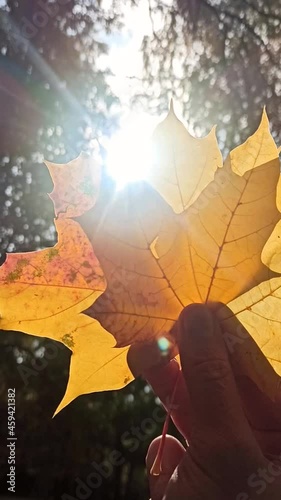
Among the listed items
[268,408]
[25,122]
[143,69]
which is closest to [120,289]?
[268,408]

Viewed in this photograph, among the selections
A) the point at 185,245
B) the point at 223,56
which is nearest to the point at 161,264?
the point at 185,245

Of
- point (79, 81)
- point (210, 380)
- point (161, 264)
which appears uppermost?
point (79, 81)

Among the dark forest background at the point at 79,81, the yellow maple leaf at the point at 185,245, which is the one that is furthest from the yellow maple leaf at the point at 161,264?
the dark forest background at the point at 79,81

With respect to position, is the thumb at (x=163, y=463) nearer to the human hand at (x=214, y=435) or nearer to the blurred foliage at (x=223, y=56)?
the human hand at (x=214, y=435)

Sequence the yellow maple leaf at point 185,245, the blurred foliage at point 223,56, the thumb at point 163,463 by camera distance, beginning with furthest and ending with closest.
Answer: the blurred foliage at point 223,56, the thumb at point 163,463, the yellow maple leaf at point 185,245

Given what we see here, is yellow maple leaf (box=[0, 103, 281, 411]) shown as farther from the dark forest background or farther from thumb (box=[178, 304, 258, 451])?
the dark forest background

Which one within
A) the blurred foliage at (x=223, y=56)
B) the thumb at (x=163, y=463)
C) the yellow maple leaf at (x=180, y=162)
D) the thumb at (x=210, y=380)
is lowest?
the thumb at (x=163, y=463)

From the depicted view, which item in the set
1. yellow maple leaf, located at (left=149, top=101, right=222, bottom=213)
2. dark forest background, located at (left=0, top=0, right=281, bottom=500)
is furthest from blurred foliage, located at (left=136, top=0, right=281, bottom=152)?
yellow maple leaf, located at (left=149, top=101, right=222, bottom=213)

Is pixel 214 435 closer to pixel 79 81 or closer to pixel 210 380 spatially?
pixel 210 380

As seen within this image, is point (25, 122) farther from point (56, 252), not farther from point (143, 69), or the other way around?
point (56, 252)
